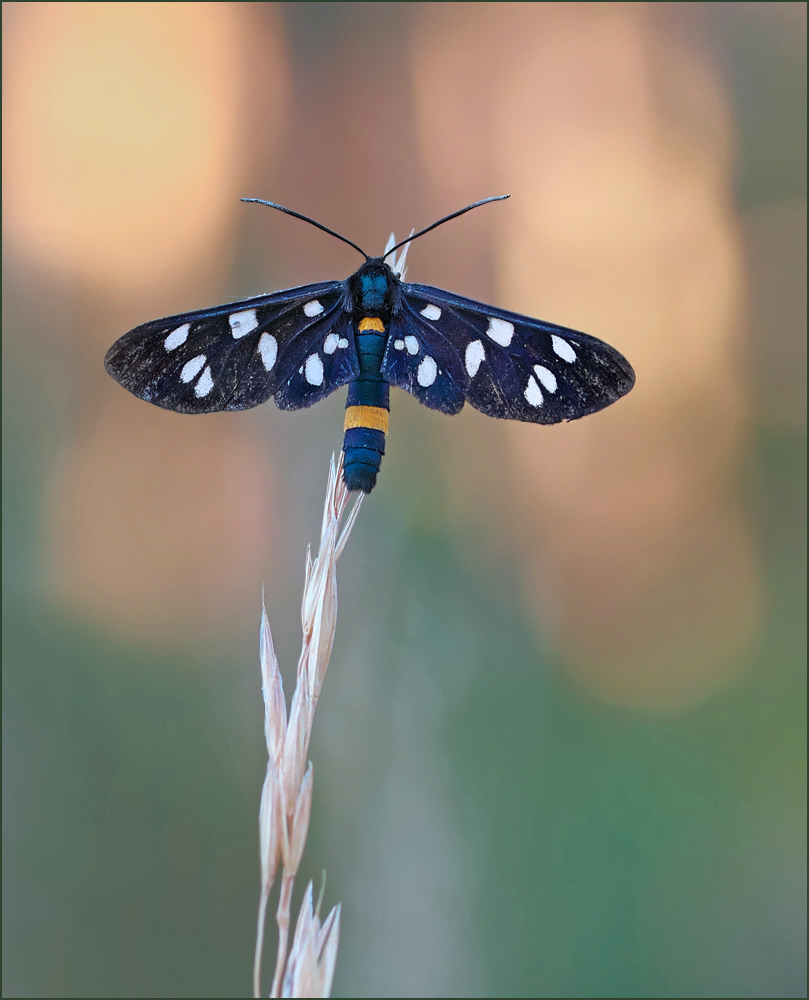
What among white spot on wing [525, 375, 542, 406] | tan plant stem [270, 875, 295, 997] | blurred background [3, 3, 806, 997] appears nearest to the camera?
tan plant stem [270, 875, 295, 997]

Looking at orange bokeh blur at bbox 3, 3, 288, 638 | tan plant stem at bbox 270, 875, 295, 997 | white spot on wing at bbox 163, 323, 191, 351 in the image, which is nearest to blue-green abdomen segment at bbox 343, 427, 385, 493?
white spot on wing at bbox 163, 323, 191, 351

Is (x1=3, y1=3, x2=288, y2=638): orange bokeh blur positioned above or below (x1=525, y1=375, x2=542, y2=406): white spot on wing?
above

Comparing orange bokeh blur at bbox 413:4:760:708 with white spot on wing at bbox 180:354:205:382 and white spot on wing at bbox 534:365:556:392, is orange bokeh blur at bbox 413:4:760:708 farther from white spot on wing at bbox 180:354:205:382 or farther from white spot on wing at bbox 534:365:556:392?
white spot on wing at bbox 180:354:205:382

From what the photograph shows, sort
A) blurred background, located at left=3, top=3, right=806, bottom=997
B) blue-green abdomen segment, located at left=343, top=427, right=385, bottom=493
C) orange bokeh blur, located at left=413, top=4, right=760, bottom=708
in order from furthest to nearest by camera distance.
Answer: orange bokeh blur, located at left=413, top=4, right=760, bottom=708, blurred background, located at left=3, top=3, right=806, bottom=997, blue-green abdomen segment, located at left=343, top=427, right=385, bottom=493

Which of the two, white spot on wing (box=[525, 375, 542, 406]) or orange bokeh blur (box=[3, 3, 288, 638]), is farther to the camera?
orange bokeh blur (box=[3, 3, 288, 638])

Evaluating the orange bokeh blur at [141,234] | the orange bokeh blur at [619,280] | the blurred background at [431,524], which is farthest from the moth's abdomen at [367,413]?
the orange bokeh blur at [619,280]

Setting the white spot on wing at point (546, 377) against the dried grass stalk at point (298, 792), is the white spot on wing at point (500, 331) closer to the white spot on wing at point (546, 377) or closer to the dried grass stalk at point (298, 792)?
the white spot on wing at point (546, 377)

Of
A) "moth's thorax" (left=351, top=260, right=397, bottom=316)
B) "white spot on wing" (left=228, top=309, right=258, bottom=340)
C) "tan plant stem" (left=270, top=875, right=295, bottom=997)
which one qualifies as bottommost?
"tan plant stem" (left=270, top=875, right=295, bottom=997)

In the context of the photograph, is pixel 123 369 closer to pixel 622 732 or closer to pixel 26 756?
pixel 26 756
